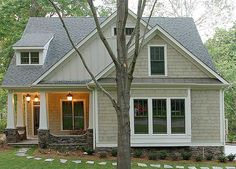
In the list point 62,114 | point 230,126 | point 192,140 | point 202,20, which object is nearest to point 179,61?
point 192,140

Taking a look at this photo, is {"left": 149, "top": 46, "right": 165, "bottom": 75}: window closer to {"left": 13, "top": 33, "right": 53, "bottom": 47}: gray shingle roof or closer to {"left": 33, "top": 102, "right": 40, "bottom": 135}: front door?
{"left": 13, "top": 33, "right": 53, "bottom": 47}: gray shingle roof

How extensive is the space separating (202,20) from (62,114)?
56.0 ft

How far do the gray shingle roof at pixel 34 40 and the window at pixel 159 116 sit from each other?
600 cm

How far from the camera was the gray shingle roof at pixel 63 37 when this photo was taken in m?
18.4

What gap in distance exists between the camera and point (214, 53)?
29.3 metres

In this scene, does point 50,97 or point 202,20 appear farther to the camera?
point 202,20

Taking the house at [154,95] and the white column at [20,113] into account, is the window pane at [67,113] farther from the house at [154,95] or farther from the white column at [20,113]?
the white column at [20,113]

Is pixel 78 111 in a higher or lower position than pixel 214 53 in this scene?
lower

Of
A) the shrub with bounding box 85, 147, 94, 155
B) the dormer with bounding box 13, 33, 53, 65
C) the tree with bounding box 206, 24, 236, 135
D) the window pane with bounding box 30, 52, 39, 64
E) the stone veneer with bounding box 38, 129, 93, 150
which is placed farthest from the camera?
the tree with bounding box 206, 24, 236, 135

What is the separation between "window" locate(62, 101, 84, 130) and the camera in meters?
19.5

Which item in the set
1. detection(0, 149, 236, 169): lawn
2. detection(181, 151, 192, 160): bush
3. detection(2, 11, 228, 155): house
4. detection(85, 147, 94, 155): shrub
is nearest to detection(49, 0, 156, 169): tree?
detection(0, 149, 236, 169): lawn

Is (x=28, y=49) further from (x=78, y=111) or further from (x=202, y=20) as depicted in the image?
(x=202, y=20)

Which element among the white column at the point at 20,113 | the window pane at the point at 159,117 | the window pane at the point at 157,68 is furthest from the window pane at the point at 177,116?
the white column at the point at 20,113

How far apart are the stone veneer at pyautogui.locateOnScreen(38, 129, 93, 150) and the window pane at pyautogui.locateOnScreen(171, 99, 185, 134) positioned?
3.54m
